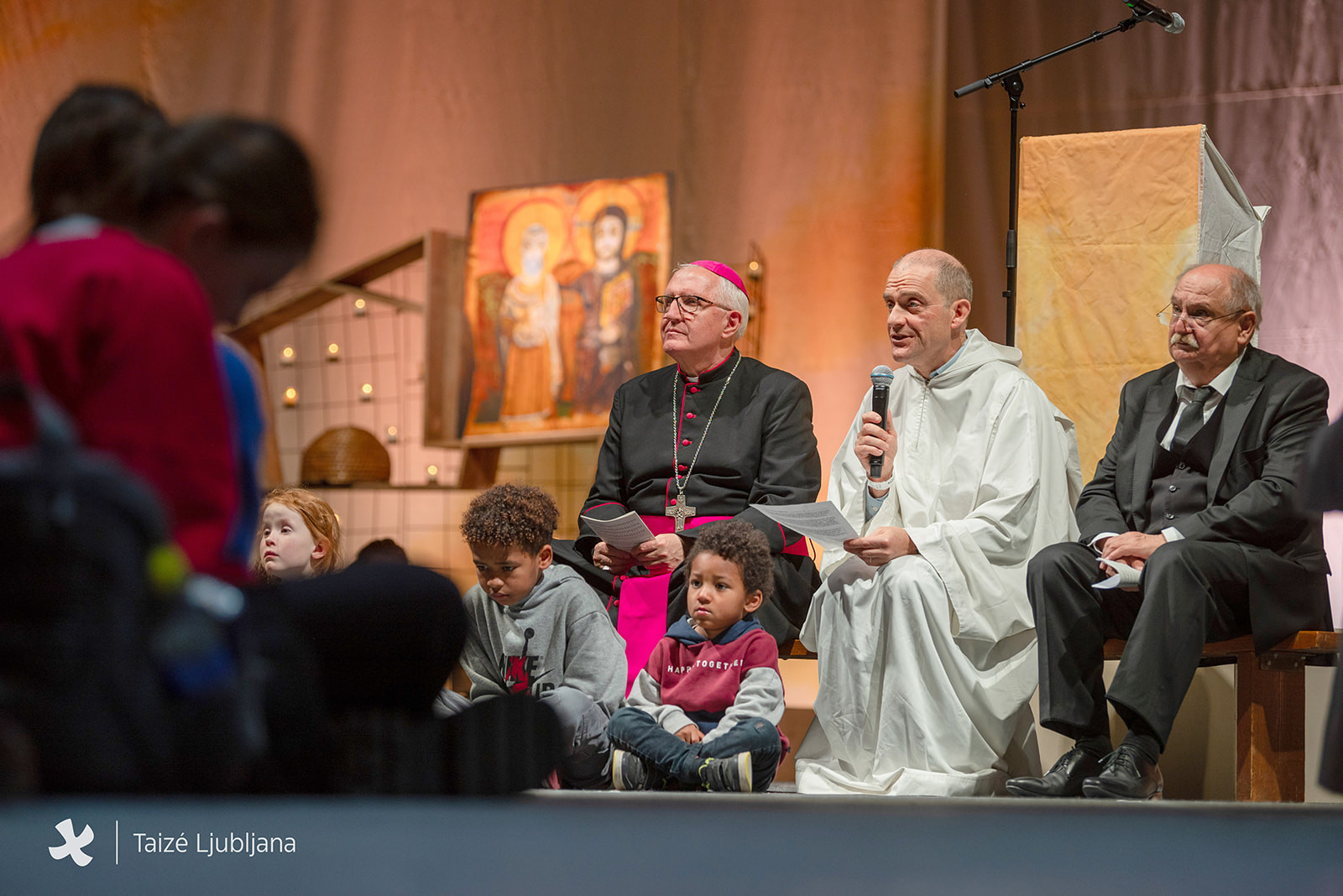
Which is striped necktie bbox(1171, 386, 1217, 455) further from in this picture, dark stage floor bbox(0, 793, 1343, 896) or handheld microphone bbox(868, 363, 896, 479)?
dark stage floor bbox(0, 793, 1343, 896)

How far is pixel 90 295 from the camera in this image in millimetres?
892

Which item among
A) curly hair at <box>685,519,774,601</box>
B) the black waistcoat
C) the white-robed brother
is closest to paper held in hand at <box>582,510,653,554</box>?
curly hair at <box>685,519,774,601</box>

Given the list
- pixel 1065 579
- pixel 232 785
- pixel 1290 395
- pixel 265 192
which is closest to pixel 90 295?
pixel 265 192

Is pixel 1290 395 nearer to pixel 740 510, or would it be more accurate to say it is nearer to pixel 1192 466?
pixel 1192 466

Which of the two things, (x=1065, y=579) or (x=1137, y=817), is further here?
(x=1065, y=579)

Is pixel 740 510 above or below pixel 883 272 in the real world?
below

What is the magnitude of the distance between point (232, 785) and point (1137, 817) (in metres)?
0.66

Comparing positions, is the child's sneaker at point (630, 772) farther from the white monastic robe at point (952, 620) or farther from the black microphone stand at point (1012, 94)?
the black microphone stand at point (1012, 94)

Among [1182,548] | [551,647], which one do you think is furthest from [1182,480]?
[551,647]

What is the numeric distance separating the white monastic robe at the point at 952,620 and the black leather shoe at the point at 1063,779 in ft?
0.59

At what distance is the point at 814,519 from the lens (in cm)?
275

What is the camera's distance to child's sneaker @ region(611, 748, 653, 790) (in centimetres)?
276

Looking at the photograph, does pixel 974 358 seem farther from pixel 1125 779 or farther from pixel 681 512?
pixel 1125 779

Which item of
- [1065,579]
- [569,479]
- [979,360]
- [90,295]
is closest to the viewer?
[90,295]
